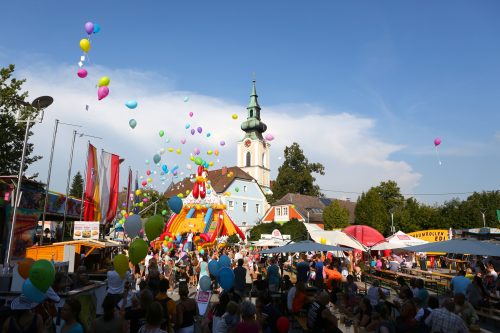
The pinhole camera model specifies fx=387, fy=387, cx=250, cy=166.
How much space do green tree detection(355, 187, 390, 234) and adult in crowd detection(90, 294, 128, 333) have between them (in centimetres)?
4538

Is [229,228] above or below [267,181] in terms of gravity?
below

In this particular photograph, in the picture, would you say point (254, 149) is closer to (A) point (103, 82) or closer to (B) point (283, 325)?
(A) point (103, 82)

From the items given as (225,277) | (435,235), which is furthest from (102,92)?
(435,235)

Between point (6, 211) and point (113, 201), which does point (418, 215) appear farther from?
point (6, 211)

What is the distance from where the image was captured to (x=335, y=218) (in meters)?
48.6

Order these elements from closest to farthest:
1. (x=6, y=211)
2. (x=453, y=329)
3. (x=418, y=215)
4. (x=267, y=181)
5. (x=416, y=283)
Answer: (x=453, y=329), (x=416, y=283), (x=6, y=211), (x=418, y=215), (x=267, y=181)

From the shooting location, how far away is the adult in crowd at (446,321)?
615 cm

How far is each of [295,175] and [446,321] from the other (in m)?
62.1

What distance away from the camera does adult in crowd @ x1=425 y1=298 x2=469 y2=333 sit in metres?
6.15

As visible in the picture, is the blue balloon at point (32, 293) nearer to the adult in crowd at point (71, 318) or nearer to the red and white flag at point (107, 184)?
the adult in crowd at point (71, 318)

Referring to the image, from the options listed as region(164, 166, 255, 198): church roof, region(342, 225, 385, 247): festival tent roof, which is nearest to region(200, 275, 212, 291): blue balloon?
region(342, 225, 385, 247): festival tent roof

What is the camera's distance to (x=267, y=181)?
250 ft

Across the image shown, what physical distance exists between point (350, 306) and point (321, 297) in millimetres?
3598

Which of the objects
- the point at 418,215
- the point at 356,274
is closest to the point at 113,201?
the point at 356,274
